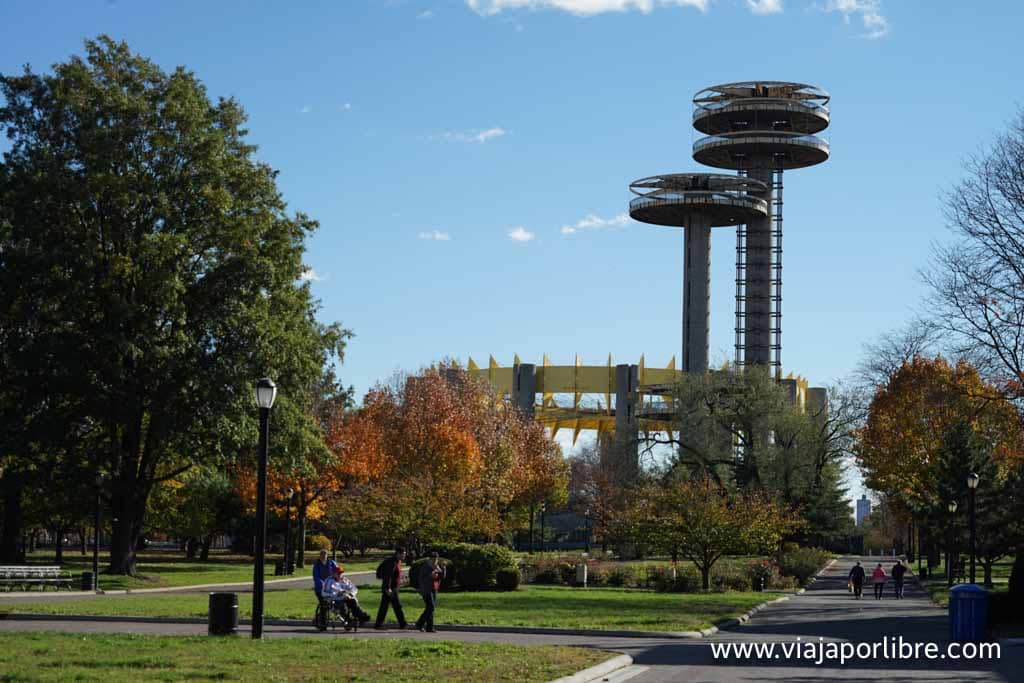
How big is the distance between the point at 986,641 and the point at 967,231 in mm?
17183

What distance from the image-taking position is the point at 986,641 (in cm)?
2550

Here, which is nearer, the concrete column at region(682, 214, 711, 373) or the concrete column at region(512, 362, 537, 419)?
the concrete column at region(682, 214, 711, 373)

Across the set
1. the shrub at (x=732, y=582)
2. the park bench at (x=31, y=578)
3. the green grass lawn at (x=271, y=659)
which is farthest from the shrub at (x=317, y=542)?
the green grass lawn at (x=271, y=659)

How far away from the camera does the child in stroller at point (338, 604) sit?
1006 inches

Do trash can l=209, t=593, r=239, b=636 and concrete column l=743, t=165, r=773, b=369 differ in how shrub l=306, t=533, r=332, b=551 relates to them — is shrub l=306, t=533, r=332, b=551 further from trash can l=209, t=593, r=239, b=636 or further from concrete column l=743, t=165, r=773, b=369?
trash can l=209, t=593, r=239, b=636

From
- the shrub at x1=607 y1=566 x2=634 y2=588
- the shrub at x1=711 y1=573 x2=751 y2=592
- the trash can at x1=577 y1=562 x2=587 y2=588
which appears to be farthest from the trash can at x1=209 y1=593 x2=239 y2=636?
the shrub at x1=607 y1=566 x2=634 y2=588

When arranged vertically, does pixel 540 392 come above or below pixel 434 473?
above

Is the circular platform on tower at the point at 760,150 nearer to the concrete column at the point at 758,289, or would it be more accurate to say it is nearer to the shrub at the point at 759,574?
the concrete column at the point at 758,289

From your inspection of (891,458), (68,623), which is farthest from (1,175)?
(891,458)

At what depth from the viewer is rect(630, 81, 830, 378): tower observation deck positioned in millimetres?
100125

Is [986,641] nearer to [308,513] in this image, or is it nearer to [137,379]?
[137,379]

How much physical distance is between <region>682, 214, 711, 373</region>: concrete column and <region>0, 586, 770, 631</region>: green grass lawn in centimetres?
5909

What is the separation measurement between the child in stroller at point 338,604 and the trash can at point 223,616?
3.50m

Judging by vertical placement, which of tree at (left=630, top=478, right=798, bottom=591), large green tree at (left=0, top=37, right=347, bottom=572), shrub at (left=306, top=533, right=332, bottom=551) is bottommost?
shrub at (left=306, top=533, right=332, bottom=551)
